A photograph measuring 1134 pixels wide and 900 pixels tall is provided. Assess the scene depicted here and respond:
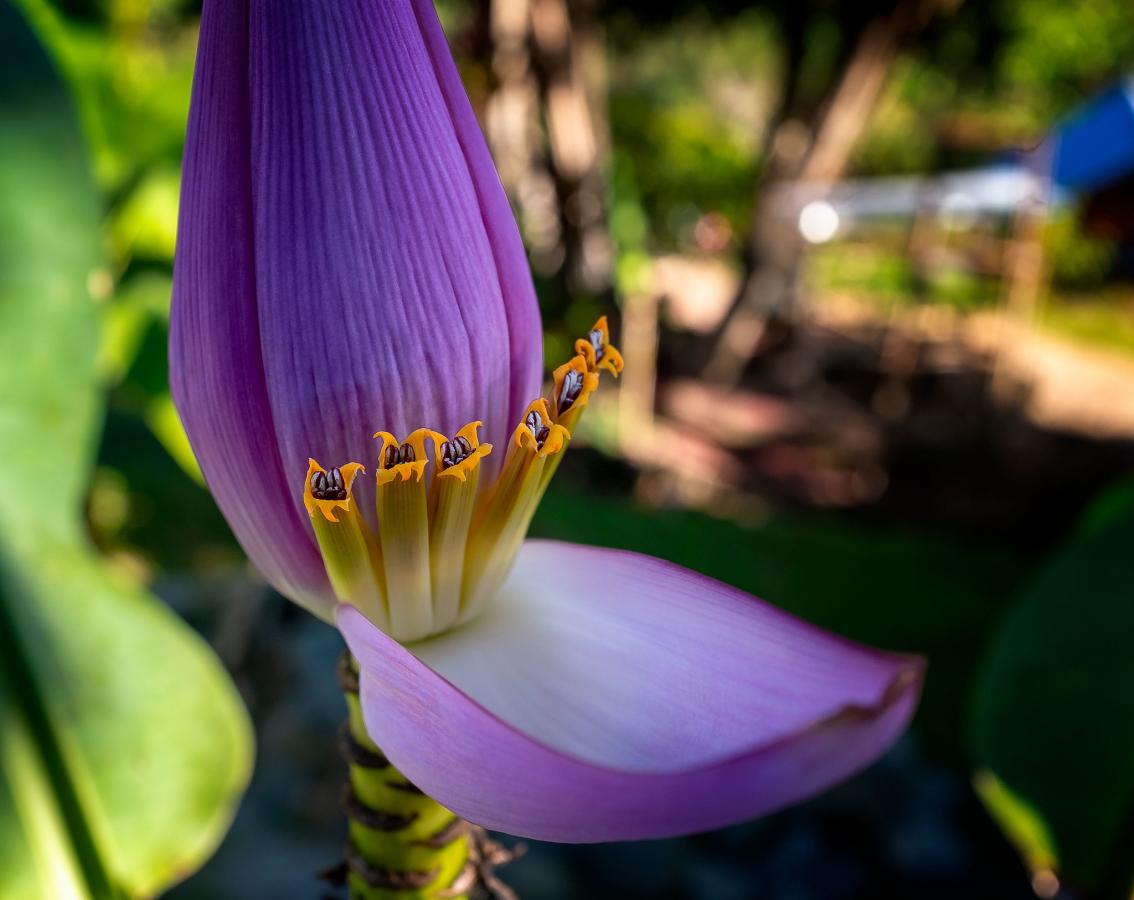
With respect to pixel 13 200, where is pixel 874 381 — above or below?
below

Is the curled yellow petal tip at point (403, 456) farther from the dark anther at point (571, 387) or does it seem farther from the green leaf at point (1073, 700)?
the green leaf at point (1073, 700)

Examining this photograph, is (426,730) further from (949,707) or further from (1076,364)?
(1076,364)

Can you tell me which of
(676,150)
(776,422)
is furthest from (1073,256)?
(776,422)

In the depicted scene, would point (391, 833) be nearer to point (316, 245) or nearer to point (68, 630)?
point (316, 245)

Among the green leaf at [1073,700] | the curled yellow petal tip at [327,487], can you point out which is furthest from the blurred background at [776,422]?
the curled yellow petal tip at [327,487]

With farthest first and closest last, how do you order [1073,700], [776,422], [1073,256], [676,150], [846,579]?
[676,150]
[1073,256]
[776,422]
[846,579]
[1073,700]

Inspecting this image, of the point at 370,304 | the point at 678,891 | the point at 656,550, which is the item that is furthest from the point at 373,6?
the point at 656,550
